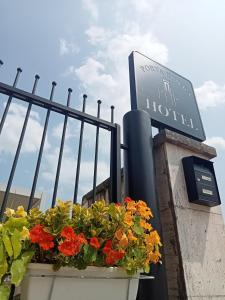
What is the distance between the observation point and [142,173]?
1.94 m

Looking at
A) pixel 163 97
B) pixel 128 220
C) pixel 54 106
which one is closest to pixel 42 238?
pixel 128 220

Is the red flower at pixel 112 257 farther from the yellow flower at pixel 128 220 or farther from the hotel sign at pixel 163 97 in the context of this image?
the hotel sign at pixel 163 97

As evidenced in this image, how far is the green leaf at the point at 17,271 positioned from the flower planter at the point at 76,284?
0.05 m

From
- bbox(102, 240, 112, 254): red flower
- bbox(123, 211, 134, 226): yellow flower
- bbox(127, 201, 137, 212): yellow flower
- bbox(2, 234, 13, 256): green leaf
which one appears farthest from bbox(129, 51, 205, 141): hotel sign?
bbox(2, 234, 13, 256): green leaf

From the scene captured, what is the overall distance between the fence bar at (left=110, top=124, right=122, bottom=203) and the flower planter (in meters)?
0.76

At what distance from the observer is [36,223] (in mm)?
993

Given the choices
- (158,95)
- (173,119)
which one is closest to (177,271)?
(173,119)

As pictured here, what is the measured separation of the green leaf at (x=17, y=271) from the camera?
779 mm

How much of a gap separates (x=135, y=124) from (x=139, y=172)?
49 cm

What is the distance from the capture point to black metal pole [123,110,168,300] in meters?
1.60

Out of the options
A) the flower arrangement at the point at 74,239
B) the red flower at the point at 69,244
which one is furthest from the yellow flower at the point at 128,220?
the red flower at the point at 69,244

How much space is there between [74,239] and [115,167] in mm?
1082

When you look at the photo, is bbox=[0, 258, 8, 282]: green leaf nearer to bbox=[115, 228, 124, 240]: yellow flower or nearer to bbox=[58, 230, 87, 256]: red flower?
bbox=[58, 230, 87, 256]: red flower

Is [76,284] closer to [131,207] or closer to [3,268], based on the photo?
[3,268]
